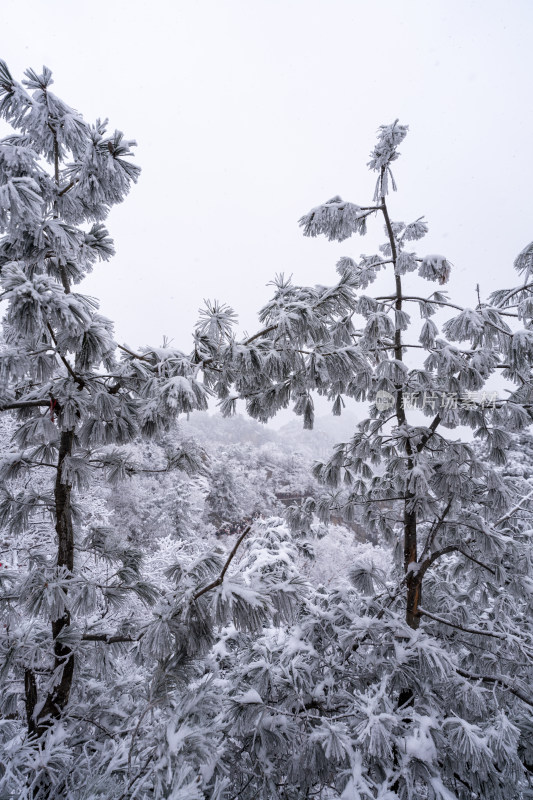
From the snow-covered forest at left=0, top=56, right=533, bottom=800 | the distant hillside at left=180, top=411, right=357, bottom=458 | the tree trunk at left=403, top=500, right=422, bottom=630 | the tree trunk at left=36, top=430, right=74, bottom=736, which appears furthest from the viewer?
the distant hillside at left=180, top=411, right=357, bottom=458

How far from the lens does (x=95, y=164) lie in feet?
7.81

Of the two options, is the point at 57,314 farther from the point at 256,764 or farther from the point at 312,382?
the point at 256,764

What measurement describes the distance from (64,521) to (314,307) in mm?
2273

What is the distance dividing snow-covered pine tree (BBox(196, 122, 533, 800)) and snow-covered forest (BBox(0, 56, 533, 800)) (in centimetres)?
2

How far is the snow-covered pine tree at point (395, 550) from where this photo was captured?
7.97 feet

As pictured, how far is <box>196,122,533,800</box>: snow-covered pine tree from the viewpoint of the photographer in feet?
7.97

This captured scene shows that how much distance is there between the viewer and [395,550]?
163 inches

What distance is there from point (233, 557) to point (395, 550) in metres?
2.52

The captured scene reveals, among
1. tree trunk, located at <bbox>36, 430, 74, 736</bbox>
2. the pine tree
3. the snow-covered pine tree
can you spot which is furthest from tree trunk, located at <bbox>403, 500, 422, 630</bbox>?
tree trunk, located at <bbox>36, 430, 74, 736</bbox>

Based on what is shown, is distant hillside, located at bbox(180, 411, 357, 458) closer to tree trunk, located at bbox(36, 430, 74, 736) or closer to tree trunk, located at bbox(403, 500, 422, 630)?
tree trunk, located at bbox(403, 500, 422, 630)

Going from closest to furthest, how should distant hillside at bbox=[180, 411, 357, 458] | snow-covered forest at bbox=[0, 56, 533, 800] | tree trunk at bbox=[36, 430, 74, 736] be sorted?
snow-covered forest at bbox=[0, 56, 533, 800]
tree trunk at bbox=[36, 430, 74, 736]
distant hillside at bbox=[180, 411, 357, 458]

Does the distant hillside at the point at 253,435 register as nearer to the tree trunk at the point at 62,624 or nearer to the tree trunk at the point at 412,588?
the tree trunk at the point at 412,588

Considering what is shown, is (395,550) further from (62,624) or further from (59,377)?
(59,377)

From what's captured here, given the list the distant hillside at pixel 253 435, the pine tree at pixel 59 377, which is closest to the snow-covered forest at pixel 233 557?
→ the pine tree at pixel 59 377
